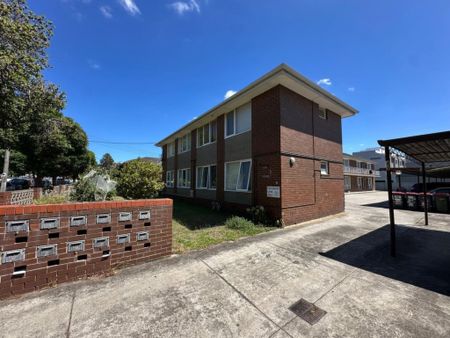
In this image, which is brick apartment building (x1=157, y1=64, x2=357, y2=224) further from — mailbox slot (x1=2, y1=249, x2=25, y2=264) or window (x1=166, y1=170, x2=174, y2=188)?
mailbox slot (x1=2, y1=249, x2=25, y2=264)

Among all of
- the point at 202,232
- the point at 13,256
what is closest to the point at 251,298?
the point at 13,256

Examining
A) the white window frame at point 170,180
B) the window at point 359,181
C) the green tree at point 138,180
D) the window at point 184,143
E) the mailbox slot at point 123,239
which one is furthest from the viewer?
the window at point 359,181

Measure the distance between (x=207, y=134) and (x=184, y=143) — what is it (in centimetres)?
397

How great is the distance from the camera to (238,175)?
10.1 meters

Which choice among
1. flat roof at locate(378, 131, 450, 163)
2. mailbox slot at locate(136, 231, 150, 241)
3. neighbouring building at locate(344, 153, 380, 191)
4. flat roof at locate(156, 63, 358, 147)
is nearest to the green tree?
mailbox slot at locate(136, 231, 150, 241)

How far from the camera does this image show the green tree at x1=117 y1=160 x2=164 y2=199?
770 cm

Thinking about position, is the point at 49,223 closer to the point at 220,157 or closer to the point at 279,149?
the point at 279,149

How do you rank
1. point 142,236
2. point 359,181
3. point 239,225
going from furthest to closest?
point 359,181 < point 239,225 < point 142,236

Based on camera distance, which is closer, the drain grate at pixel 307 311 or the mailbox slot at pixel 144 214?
the drain grate at pixel 307 311

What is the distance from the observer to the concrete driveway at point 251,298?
8.25ft

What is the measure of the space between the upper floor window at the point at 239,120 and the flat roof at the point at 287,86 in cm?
25

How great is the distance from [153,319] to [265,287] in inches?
Result: 71.0

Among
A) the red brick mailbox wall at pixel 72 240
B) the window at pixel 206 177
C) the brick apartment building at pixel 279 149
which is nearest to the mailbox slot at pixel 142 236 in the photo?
the red brick mailbox wall at pixel 72 240

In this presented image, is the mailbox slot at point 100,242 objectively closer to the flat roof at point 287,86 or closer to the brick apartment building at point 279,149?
the brick apartment building at point 279,149
